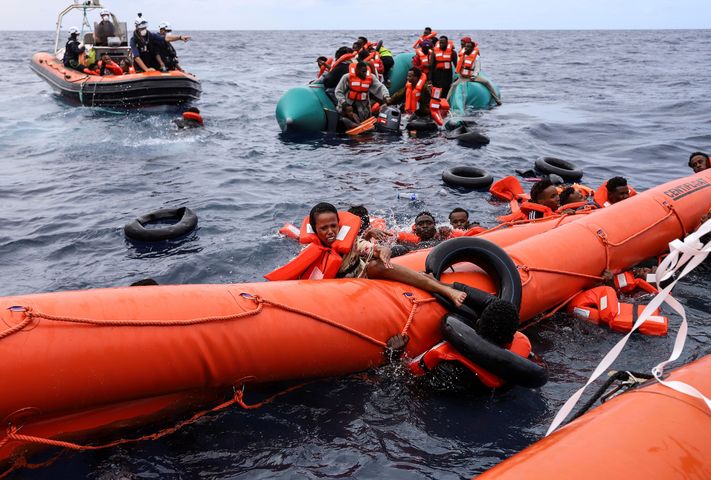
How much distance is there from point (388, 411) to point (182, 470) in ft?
4.03

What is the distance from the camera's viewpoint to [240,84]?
2105 cm

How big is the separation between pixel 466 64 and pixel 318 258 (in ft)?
38.0

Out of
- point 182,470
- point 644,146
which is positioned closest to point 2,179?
point 182,470

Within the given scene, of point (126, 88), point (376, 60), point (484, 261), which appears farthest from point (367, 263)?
point (126, 88)

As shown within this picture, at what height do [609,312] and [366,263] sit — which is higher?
[366,263]

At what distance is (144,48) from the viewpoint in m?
14.5

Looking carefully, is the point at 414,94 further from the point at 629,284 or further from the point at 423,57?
the point at 629,284

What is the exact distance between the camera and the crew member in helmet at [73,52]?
49.8 feet

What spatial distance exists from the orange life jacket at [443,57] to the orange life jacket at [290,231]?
895 centimetres

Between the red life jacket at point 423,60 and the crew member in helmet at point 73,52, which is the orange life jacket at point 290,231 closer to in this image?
the red life jacket at point 423,60

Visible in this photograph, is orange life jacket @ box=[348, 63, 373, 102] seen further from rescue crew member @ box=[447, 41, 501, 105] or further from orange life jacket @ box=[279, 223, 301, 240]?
orange life jacket @ box=[279, 223, 301, 240]

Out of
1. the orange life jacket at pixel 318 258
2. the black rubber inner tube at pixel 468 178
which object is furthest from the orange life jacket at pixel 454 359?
the black rubber inner tube at pixel 468 178

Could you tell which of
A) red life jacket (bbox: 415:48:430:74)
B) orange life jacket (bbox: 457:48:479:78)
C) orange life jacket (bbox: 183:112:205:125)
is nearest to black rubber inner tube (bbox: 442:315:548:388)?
orange life jacket (bbox: 183:112:205:125)

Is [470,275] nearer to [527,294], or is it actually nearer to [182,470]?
[527,294]
